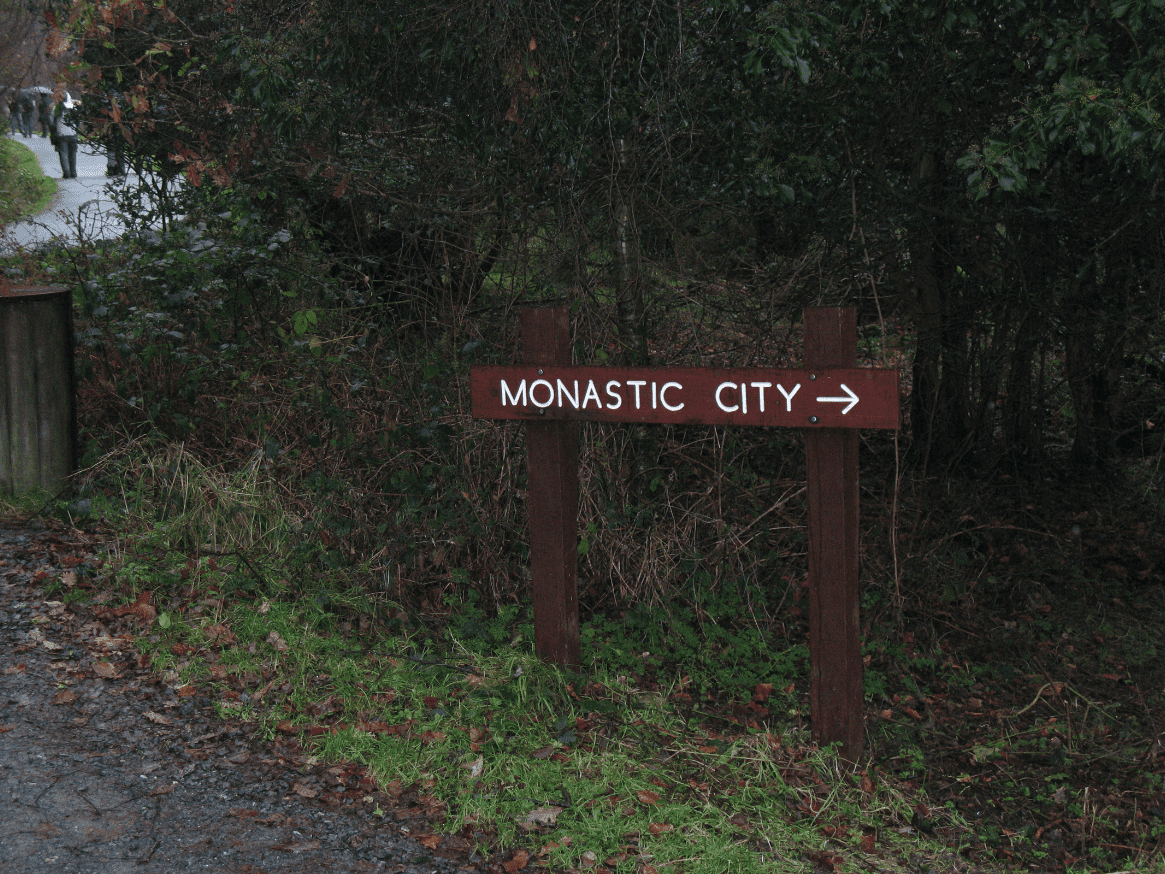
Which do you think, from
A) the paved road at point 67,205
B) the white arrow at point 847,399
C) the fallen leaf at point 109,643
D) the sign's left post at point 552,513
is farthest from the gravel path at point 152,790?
the paved road at point 67,205

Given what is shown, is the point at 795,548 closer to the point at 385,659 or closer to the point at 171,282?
the point at 385,659

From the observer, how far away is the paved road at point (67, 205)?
9.92 metres

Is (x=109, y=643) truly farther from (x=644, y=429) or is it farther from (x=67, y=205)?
(x=67, y=205)

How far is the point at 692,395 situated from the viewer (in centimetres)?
418

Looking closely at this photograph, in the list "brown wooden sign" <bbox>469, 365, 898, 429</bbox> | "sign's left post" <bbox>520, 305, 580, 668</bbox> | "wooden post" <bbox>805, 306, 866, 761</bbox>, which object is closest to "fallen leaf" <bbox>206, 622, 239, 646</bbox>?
"sign's left post" <bbox>520, 305, 580, 668</bbox>

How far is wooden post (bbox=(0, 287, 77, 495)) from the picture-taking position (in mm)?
5793

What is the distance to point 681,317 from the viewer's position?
6316 millimetres

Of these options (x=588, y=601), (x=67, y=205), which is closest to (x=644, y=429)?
(x=588, y=601)

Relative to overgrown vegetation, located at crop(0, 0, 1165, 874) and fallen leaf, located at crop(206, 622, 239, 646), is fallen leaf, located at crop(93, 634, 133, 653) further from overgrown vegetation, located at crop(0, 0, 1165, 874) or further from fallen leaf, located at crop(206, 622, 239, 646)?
fallen leaf, located at crop(206, 622, 239, 646)

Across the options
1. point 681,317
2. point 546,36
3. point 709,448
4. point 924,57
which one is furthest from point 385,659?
point 924,57

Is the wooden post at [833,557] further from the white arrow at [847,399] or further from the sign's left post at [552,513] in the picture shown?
the sign's left post at [552,513]

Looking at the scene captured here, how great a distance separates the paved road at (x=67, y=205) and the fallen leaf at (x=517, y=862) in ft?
20.6

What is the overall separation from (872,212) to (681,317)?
1.46 metres

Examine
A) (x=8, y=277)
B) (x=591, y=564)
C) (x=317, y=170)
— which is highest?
(x=317, y=170)
